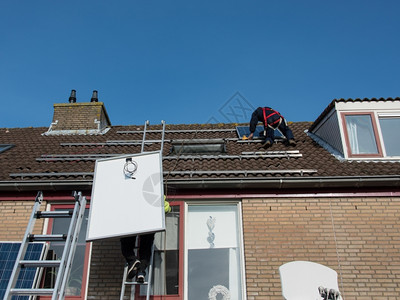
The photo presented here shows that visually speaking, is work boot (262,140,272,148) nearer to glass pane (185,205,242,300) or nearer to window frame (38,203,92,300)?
glass pane (185,205,242,300)

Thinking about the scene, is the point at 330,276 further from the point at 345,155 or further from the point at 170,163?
the point at 170,163

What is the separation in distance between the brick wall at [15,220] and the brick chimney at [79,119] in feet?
13.9

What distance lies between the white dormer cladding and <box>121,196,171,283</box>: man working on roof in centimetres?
477

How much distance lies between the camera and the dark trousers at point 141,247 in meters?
5.16

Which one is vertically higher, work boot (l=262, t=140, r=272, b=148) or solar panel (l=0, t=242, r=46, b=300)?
work boot (l=262, t=140, r=272, b=148)

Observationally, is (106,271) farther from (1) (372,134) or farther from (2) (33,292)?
(1) (372,134)

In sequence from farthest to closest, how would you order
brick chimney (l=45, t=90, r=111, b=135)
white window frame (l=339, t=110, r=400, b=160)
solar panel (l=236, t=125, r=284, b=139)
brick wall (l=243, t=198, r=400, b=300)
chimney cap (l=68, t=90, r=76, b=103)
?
chimney cap (l=68, t=90, r=76, b=103)
brick chimney (l=45, t=90, r=111, b=135)
solar panel (l=236, t=125, r=284, b=139)
white window frame (l=339, t=110, r=400, b=160)
brick wall (l=243, t=198, r=400, b=300)

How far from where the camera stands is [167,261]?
20.5 ft

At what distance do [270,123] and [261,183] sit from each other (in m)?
2.64

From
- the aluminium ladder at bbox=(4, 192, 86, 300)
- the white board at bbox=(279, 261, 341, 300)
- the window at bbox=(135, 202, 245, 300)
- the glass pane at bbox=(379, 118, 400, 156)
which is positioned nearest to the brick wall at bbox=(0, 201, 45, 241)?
the aluminium ladder at bbox=(4, 192, 86, 300)

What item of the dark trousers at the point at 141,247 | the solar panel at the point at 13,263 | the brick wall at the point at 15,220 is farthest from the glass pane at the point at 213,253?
the brick wall at the point at 15,220

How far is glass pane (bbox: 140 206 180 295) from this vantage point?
6.05 meters

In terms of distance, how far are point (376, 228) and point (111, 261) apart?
4.66 metres

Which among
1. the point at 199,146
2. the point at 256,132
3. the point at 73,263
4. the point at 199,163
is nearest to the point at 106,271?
the point at 73,263
